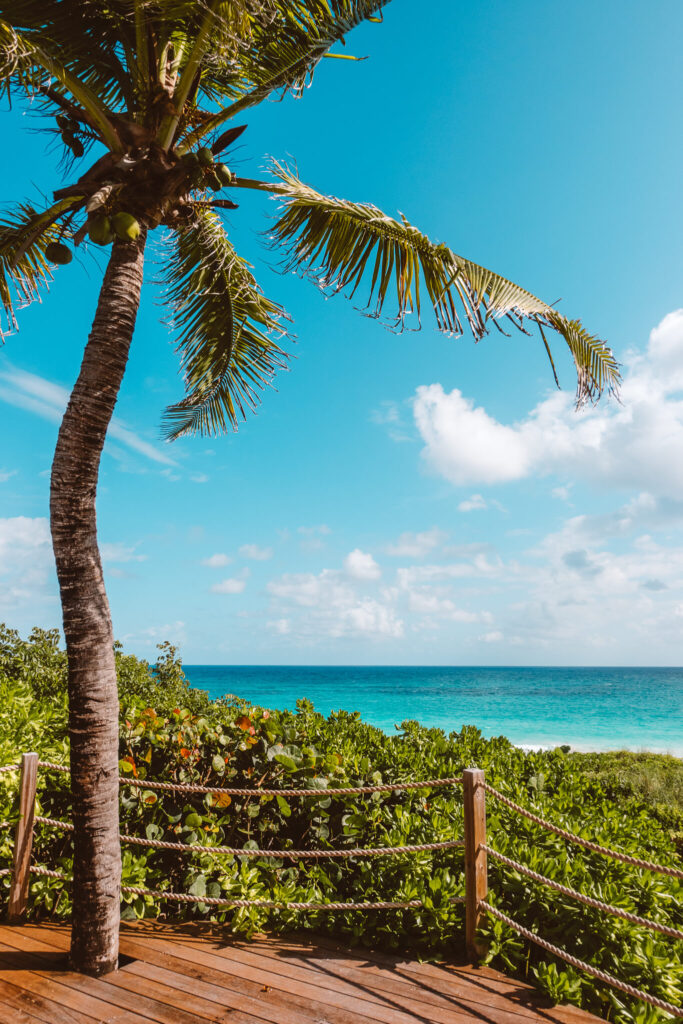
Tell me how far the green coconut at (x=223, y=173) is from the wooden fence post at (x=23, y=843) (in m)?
3.70

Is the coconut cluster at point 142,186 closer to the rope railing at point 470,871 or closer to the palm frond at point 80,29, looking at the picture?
the palm frond at point 80,29

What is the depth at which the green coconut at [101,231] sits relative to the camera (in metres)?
2.91

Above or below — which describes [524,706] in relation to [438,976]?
below

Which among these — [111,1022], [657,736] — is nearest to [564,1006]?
[111,1022]

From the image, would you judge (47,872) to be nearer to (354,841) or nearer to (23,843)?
(23,843)

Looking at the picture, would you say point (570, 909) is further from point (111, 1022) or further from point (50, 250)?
point (50, 250)

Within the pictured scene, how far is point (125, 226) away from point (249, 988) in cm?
389

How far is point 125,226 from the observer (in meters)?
2.90

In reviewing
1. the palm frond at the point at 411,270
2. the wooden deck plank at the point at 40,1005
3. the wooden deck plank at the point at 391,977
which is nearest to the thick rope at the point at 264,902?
the wooden deck plank at the point at 391,977

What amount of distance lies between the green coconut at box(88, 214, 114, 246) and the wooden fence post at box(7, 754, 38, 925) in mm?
3137

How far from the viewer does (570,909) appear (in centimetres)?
320

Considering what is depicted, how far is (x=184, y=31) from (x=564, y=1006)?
5.68 metres

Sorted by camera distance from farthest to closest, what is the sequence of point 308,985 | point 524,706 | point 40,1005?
point 524,706 → point 308,985 → point 40,1005

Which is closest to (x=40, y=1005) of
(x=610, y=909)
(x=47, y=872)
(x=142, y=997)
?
(x=142, y=997)
